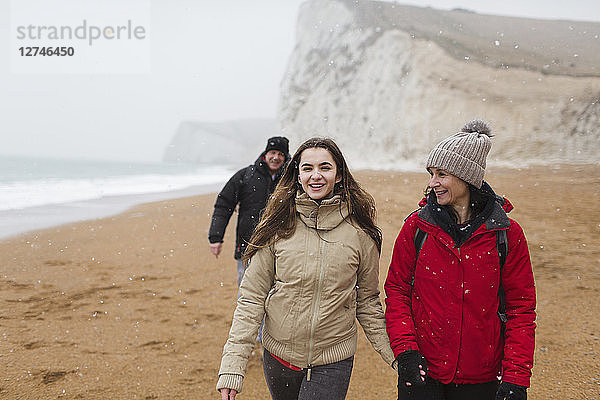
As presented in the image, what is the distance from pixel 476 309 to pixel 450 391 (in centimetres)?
40

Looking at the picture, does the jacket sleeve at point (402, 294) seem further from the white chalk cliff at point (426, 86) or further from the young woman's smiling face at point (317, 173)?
the white chalk cliff at point (426, 86)

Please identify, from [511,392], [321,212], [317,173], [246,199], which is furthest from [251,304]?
[246,199]

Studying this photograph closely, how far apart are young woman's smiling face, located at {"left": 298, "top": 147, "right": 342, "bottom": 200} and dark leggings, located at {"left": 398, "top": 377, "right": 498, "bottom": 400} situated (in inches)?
37.9

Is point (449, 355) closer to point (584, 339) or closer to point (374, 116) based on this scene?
point (584, 339)

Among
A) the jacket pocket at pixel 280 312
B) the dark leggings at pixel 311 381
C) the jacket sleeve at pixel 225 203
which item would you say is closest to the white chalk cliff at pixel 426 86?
the jacket sleeve at pixel 225 203

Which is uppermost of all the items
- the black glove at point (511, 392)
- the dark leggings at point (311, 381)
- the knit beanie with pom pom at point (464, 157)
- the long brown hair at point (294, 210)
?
the knit beanie with pom pom at point (464, 157)

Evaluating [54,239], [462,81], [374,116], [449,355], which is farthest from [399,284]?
[374,116]

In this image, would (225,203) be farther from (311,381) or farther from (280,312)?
(311,381)

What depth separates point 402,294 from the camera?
2.01 meters

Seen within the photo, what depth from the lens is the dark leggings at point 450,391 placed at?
185 cm

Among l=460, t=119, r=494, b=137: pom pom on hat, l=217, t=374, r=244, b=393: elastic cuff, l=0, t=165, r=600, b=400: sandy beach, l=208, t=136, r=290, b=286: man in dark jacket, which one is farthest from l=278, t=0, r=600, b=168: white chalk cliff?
l=217, t=374, r=244, b=393: elastic cuff

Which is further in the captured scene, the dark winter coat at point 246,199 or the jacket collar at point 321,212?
the dark winter coat at point 246,199

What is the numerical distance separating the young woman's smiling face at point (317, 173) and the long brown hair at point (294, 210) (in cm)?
4

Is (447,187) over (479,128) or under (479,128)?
under
